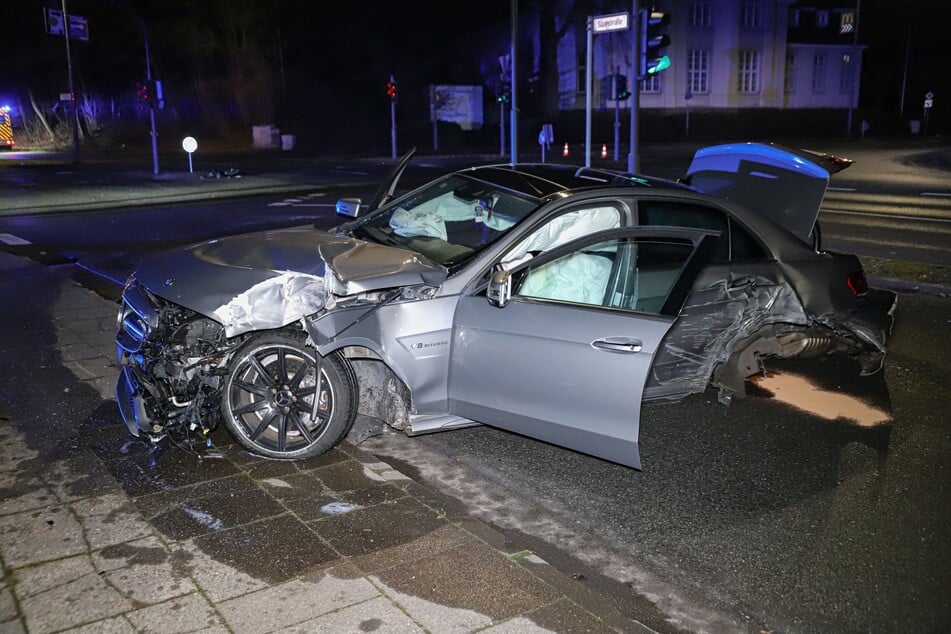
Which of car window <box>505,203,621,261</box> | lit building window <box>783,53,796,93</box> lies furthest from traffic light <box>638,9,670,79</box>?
lit building window <box>783,53,796,93</box>

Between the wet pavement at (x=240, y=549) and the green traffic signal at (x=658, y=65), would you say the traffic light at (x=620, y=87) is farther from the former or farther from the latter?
the wet pavement at (x=240, y=549)

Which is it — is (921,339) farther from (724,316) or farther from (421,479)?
(421,479)

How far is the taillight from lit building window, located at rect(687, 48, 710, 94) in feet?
178

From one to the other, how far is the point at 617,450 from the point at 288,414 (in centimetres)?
189

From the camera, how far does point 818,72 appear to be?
64.4 m

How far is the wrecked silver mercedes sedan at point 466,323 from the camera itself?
4.62 meters

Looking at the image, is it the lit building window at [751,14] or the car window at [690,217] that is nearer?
the car window at [690,217]

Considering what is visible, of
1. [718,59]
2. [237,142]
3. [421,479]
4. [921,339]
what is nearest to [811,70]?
[718,59]

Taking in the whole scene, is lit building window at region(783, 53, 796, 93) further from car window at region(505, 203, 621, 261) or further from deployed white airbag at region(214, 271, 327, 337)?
deployed white airbag at region(214, 271, 327, 337)

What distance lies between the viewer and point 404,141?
2053 inches

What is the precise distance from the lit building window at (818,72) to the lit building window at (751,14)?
776 cm

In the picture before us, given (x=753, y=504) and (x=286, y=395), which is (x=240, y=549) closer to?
(x=286, y=395)

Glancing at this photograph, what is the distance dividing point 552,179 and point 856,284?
238cm

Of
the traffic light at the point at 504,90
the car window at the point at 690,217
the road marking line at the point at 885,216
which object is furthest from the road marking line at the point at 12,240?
the traffic light at the point at 504,90
